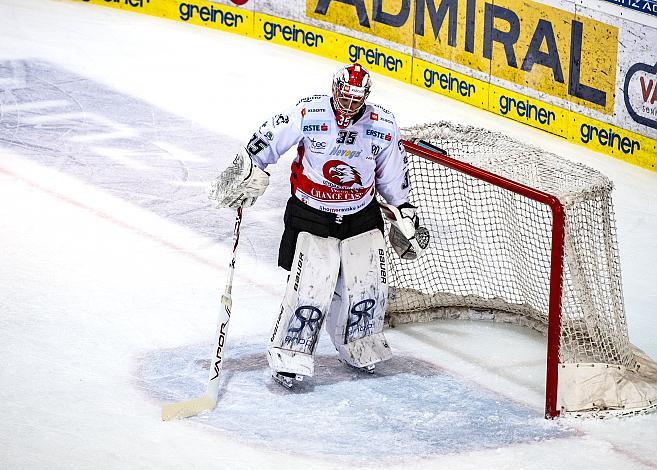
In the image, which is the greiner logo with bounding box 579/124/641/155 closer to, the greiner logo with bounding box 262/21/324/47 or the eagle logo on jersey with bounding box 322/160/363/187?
the greiner logo with bounding box 262/21/324/47

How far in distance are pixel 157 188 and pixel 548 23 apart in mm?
2857

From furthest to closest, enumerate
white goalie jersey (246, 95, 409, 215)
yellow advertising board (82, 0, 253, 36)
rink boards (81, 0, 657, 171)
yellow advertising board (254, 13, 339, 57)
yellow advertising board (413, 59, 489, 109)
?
1. yellow advertising board (82, 0, 253, 36)
2. yellow advertising board (254, 13, 339, 57)
3. yellow advertising board (413, 59, 489, 109)
4. rink boards (81, 0, 657, 171)
5. white goalie jersey (246, 95, 409, 215)

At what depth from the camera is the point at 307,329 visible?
17.6 feet

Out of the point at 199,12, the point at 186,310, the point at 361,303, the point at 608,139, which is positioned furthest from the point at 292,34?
the point at 361,303

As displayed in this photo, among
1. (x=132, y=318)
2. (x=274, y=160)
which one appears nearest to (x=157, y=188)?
(x=132, y=318)

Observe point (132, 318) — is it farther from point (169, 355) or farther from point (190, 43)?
point (190, 43)

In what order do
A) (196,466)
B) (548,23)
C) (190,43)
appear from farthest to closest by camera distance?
(190,43) → (548,23) → (196,466)

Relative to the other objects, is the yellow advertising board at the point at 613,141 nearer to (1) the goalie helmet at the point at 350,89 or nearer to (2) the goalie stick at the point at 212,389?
(1) the goalie helmet at the point at 350,89

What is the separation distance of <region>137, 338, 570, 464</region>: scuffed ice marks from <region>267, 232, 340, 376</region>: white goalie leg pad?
0.15 meters

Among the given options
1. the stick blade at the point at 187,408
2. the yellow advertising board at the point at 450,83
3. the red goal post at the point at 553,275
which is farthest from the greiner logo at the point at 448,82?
the stick blade at the point at 187,408

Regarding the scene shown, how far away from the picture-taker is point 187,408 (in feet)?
16.8

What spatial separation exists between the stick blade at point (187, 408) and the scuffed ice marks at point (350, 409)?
0.04 meters

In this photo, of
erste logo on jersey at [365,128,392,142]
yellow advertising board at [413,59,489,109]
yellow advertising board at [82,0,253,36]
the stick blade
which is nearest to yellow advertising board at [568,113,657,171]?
yellow advertising board at [413,59,489,109]

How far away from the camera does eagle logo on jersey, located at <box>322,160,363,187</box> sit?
5.25 metres
